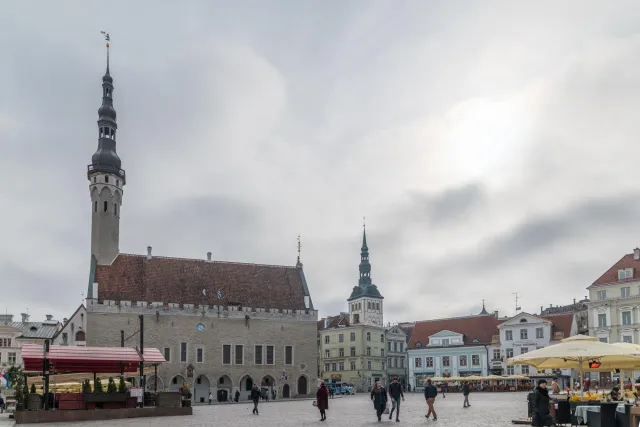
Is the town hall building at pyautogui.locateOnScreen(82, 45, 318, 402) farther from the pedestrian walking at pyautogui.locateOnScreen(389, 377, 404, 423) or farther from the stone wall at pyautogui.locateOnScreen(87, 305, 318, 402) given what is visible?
the pedestrian walking at pyautogui.locateOnScreen(389, 377, 404, 423)

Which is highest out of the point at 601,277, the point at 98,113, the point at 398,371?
the point at 98,113

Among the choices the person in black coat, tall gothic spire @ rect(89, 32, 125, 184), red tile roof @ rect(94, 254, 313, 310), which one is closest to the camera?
the person in black coat

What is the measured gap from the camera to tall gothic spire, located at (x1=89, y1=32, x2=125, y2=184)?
61062mm

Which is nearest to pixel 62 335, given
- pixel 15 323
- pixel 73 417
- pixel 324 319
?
pixel 15 323

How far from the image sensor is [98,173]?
60.5 metres

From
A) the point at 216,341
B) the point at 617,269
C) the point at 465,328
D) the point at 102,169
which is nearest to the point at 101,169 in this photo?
the point at 102,169

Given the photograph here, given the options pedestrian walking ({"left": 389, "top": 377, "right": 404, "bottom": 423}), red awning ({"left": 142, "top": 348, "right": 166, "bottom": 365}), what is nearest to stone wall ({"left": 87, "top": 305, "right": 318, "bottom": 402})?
red awning ({"left": 142, "top": 348, "right": 166, "bottom": 365})

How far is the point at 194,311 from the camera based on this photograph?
5831 cm

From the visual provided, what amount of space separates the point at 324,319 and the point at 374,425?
7514 centimetres

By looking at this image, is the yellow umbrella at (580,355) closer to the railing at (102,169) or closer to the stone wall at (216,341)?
the stone wall at (216,341)

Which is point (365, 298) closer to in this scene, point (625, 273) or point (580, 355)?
point (625, 273)

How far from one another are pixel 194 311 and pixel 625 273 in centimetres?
3839

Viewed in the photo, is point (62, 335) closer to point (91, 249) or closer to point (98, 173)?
point (91, 249)

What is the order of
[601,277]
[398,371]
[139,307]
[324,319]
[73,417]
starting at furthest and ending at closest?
[324,319] → [398,371] → [601,277] → [139,307] → [73,417]
